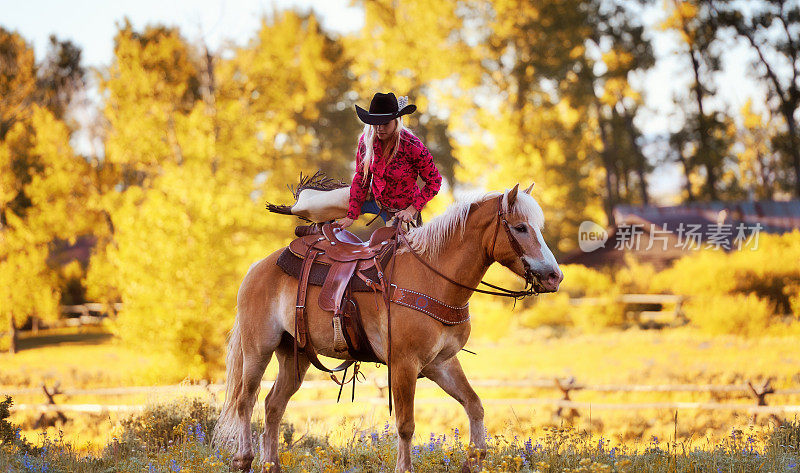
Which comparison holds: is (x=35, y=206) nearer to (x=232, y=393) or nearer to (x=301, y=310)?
(x=232, y=393)

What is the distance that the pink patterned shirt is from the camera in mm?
4676

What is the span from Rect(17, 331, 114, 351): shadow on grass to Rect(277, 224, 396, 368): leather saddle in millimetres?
21937

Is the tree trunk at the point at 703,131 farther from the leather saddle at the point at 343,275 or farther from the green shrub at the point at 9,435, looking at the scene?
the green shrub at the point at 9,435

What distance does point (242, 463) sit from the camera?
5.04m

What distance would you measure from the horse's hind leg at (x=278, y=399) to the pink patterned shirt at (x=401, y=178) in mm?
1313

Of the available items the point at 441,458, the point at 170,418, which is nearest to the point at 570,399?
the point at 170,418

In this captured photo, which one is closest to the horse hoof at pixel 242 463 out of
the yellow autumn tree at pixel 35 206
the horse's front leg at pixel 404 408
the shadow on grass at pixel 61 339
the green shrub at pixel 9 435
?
the horse's front leg at pixel 404 408

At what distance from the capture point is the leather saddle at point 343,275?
4.65 m

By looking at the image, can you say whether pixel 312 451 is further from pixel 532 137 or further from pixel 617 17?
pixel 617 17

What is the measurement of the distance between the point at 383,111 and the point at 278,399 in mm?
2323

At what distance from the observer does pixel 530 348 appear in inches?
737

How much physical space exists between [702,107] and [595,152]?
3913 mm

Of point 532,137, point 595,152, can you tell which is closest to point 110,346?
point 532,137

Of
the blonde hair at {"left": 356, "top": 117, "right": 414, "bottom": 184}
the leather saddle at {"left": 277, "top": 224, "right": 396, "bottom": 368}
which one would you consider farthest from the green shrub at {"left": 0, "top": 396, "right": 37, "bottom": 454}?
the blonde hair at {"left": 356, "top": 117, "right": 414, "bottom": 184}
